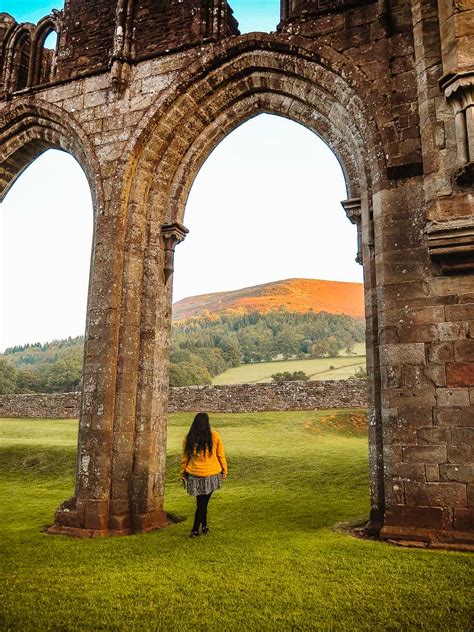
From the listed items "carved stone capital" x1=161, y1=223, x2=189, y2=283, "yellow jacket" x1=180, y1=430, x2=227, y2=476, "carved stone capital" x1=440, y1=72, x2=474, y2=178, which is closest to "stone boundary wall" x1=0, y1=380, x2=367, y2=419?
"carved stone capital" x1=161, y1=223, x2=189, y2=283

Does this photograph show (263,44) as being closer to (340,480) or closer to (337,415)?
(340,480)

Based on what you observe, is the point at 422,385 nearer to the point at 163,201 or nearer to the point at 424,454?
the point at 424,454

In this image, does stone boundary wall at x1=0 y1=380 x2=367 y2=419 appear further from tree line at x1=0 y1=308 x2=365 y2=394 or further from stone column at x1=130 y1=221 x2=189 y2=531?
stone column at x1=130 y1=221 x2=189 y2=531

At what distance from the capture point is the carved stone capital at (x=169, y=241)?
684 cm

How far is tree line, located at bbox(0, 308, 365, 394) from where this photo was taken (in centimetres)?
3456

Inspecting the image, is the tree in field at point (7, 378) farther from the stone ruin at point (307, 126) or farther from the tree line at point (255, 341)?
the stone ruin at point (307, 126)

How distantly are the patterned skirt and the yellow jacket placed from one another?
4cm

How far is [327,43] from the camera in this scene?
250 inches

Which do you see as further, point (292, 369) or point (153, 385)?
point (292, 369)

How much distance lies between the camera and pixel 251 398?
19.3m

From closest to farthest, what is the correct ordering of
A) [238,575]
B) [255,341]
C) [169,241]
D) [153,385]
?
[238,575]
[153,385]
[169,241]
[255,341]

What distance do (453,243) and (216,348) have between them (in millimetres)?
41857

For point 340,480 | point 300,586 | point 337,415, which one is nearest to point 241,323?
point 337,415

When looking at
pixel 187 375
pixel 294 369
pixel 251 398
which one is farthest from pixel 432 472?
pixel 294 369
